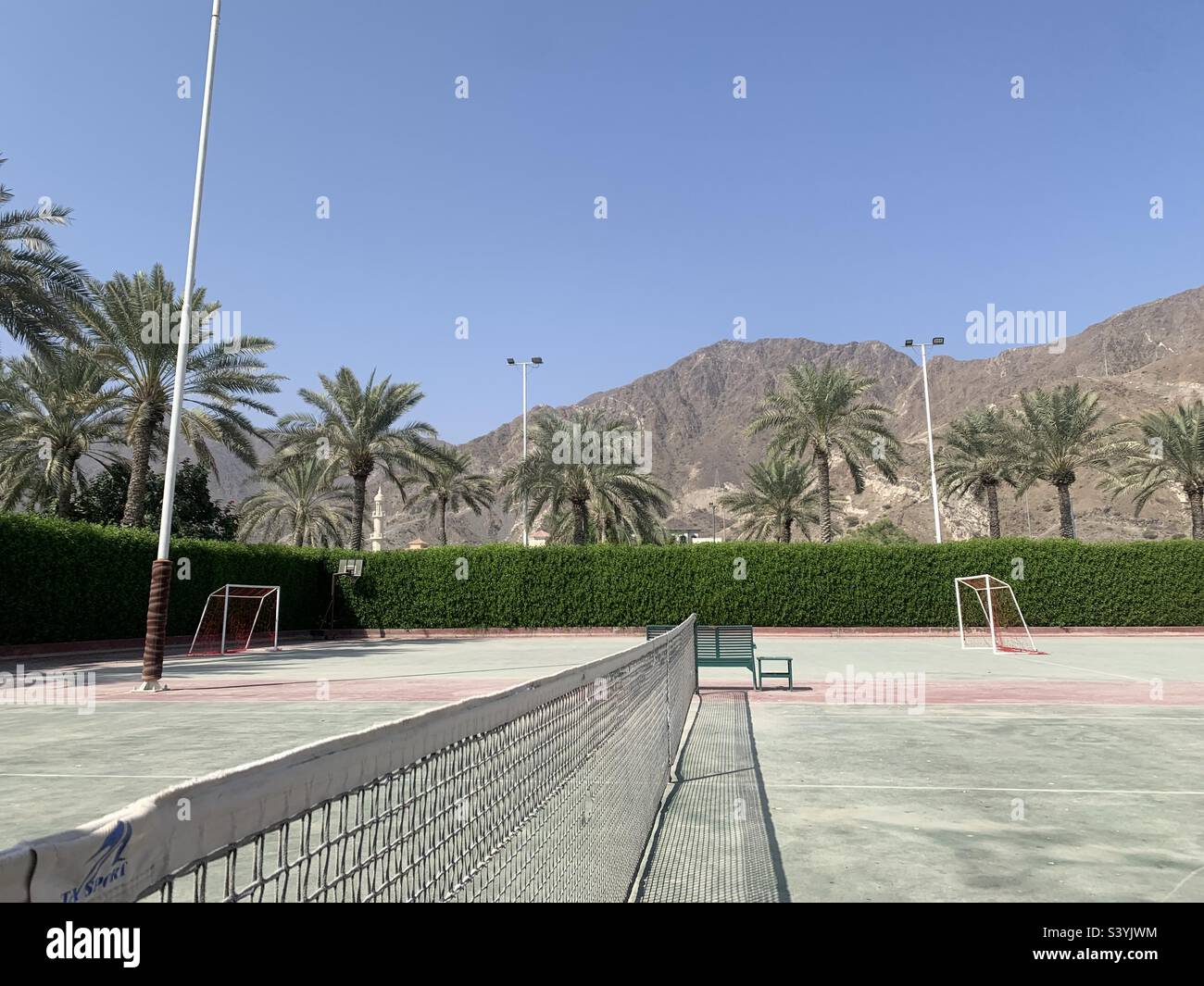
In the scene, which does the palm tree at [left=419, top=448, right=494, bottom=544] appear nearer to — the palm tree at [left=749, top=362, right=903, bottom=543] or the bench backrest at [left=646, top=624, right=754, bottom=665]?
the palm tree at [left=749, top=362, right=903, bottom=543]

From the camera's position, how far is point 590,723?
190 inches

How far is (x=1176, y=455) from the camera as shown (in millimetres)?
40000

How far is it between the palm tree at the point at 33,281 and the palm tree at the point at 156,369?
1786mm

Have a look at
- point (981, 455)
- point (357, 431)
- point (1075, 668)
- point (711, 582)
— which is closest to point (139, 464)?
point (357, 431)

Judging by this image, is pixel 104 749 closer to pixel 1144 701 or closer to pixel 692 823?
pixel 692 823

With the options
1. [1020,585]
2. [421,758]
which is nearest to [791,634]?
[1020,585]

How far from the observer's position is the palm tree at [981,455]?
45375mm

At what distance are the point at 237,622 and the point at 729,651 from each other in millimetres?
23583

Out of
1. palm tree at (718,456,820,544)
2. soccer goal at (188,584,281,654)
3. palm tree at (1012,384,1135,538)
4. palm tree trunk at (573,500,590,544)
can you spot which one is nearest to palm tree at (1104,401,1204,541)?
palm tree at (1012,384,1135,538)

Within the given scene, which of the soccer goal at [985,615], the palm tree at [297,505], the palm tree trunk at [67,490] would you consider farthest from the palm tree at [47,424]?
the soccer goal at [985,615]

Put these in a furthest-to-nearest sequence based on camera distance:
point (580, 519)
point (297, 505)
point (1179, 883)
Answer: point (297, 505)
point (580, 519)
point (1179, 883)

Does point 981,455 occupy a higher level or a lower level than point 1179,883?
higher

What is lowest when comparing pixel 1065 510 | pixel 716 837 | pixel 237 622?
pixel 716 837

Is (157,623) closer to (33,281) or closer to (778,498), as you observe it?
(33,281)
